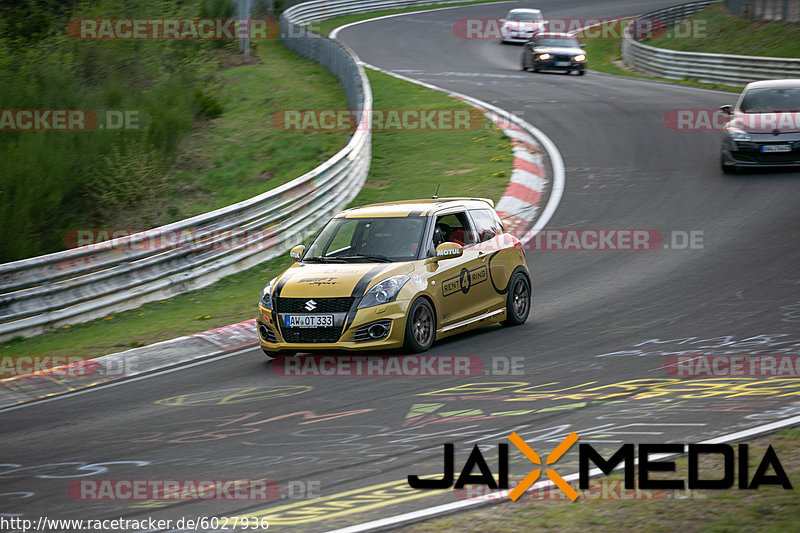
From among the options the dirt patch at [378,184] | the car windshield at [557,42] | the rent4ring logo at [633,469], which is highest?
the car windshield at [557,42]

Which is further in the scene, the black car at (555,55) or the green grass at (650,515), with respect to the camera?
the black car at (555,55)

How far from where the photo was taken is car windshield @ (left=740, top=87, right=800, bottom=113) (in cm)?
1881

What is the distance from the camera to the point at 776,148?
18.4m

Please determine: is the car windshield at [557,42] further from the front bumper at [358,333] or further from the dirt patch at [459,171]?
the front bumper at [358,333]

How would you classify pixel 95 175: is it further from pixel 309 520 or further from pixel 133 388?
pixel 309 520

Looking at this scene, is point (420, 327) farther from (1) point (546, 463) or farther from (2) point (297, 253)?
(1) point (546, 463)

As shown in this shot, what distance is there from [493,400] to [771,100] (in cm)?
1348

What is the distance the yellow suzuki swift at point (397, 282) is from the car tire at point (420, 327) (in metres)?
0.01

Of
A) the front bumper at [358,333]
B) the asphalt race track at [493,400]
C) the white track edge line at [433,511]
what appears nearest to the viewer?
the white track edge line at [433,511]

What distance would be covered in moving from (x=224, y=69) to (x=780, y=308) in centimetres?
2579

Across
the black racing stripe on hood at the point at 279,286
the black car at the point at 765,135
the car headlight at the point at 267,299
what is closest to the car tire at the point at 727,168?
the black car at the point at 765,135

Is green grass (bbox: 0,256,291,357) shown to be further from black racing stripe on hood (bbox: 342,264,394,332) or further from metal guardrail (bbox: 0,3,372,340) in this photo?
black racing stripe on hood (bbox: 342,264,394,332)

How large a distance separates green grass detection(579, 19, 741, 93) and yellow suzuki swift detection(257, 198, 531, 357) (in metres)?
19.8

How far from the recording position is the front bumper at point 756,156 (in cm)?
1839
